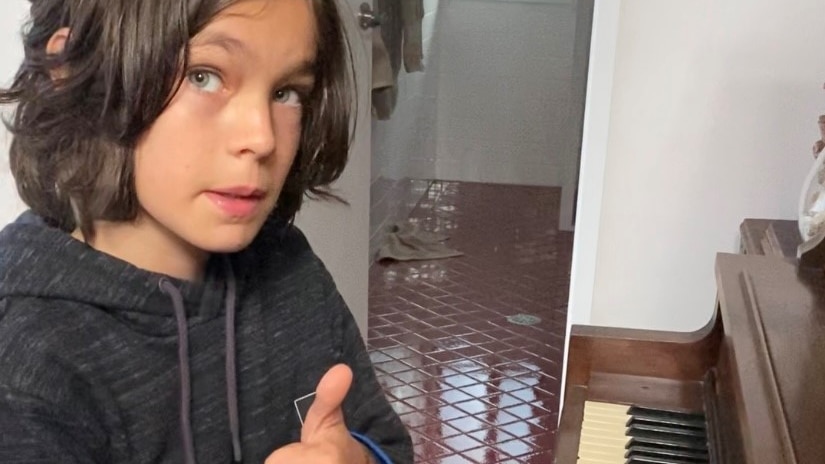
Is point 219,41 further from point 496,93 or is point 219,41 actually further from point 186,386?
point 496,93

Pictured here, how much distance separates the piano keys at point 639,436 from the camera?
3.16 ft

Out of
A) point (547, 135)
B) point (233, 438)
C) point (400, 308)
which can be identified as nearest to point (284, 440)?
point (233, 438)

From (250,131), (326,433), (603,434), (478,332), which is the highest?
(250,131)

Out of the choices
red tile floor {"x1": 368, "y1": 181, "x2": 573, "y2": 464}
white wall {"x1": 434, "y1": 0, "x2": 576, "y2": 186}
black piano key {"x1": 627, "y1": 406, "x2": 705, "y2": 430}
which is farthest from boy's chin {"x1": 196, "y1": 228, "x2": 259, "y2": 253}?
white wall {"x1": 434, "y1": 0, "x2": 576, "y2": 186}

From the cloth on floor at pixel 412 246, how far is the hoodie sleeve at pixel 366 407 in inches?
92.3

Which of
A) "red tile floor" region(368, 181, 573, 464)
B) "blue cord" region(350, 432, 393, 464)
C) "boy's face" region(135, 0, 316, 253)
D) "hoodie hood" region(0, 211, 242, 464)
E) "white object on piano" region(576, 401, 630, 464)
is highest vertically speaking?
"boy's face" region(135, 0, 316, 253)

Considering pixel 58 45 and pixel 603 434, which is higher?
pixel 58 45

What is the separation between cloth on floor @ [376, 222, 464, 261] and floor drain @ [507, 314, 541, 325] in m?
0.53

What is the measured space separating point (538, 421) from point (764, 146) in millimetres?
1002

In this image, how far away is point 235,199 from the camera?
2.38ft

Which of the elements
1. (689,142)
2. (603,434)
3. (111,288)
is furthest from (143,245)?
(689,142)

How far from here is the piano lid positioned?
702mm

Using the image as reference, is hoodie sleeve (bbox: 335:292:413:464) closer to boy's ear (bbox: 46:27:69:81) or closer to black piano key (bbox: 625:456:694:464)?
black piano key (bbox: 625:456:694:464)

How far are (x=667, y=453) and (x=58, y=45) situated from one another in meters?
0.69
